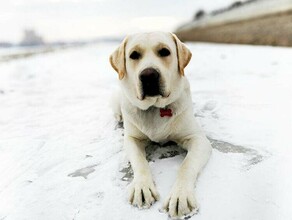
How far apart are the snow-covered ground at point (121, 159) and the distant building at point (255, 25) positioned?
7739mm

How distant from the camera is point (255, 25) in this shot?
20.9 metres

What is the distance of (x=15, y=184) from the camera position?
283 centimetres

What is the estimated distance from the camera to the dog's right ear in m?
3.25

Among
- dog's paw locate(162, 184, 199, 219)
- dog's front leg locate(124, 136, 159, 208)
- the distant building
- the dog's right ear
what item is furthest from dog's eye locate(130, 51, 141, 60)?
the distant building

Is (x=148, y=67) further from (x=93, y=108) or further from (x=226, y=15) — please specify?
(x=226, y=15)

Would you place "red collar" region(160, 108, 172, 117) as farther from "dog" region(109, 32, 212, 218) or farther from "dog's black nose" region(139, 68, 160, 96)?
"dog's black nose" region(139, 68, 160, 96)

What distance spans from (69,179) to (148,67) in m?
1.08

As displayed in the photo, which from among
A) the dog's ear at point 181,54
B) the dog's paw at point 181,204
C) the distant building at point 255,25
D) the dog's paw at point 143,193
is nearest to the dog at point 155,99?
the dog's ear at point 181,54

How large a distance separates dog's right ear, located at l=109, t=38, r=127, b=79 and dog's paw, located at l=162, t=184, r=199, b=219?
128 centimetres

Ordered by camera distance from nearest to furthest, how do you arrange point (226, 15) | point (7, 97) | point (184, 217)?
1. point (184, 217)
2. point (7, 97)
3. point (226, 15)

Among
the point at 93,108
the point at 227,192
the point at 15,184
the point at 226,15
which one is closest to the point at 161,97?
the point at 227,192

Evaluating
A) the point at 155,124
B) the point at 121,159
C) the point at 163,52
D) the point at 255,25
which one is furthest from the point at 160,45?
the point at 255,25

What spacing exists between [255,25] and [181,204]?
20.3m

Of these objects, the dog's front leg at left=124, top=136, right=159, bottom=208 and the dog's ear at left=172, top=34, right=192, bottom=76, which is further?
the dog's ear at left=172, top=34, right=192, bottom=76
